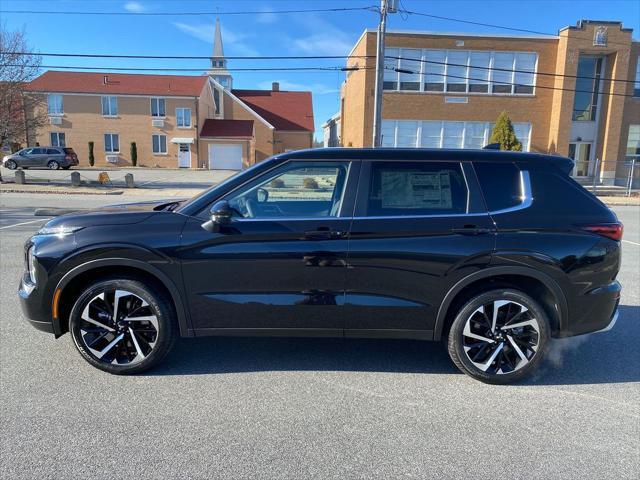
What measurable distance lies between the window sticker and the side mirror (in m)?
1.18

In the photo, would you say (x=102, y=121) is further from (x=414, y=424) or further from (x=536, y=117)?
(x=414, y=424)

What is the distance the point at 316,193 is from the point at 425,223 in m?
0.96

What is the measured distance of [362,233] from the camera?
3346mm

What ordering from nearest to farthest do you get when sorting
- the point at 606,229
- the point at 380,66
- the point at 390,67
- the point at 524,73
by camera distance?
1. the point at 606,229
2. the point at 380,66
3. the point at 390,67
4. the point at 524,73

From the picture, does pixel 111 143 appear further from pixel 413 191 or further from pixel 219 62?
pixel 413 191

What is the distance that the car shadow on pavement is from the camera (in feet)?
12.1

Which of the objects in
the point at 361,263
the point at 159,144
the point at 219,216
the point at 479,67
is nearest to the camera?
the point at 219,216

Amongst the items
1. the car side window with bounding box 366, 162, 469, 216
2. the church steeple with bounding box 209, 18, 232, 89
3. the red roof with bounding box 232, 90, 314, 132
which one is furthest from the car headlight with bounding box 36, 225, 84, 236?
the church steeple with bounding box 209, 18, 232, 89

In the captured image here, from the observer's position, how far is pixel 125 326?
3508mm

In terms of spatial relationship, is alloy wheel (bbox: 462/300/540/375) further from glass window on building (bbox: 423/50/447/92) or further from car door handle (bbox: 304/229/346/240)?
glass window on building (bbox: 423/50/447/92)

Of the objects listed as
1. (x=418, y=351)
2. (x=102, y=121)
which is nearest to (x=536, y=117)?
(x=418, y=351)

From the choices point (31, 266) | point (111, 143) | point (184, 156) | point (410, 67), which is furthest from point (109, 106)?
point (31, 266)

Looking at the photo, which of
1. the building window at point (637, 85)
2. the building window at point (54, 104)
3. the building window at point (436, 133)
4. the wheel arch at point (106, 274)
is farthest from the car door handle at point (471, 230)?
the building window at point (54, 104)

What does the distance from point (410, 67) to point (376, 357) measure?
25.8 metres
